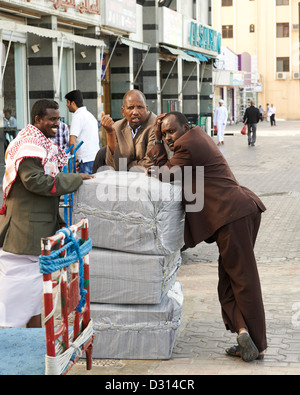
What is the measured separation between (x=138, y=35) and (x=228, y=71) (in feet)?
77.2

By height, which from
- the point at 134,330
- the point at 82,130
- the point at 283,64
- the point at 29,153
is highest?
the point at 283,64

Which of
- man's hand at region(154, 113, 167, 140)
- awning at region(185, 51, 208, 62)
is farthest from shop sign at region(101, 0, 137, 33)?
man's hand at region(154, 113, 167, 140)

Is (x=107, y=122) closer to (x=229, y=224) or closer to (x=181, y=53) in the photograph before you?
(x=229, y=224)

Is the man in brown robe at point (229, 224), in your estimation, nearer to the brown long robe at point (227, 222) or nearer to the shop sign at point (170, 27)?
the brown long robe at point (227, 222)

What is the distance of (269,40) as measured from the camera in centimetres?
7081

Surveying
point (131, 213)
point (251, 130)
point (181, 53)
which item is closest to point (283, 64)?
point (181, 53)

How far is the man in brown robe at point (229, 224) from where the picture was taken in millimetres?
5332

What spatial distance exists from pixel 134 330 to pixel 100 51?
1714 cm

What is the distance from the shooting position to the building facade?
17.9m

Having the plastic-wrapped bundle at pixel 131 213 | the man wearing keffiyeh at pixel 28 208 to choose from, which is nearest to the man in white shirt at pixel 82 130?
the man wearing keffiyeh at pixel 28 208

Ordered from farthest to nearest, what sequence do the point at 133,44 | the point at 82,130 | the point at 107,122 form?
the point at 133,44 → the point at 82,130 → the point at 107,122

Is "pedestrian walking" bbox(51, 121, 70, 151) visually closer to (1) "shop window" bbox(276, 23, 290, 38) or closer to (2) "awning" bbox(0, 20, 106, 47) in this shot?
(2) "awning" bbox(0, 20, 106, 47)

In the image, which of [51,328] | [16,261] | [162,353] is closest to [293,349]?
[162,353]

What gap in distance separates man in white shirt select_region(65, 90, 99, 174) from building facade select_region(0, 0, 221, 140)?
17.7 feet
